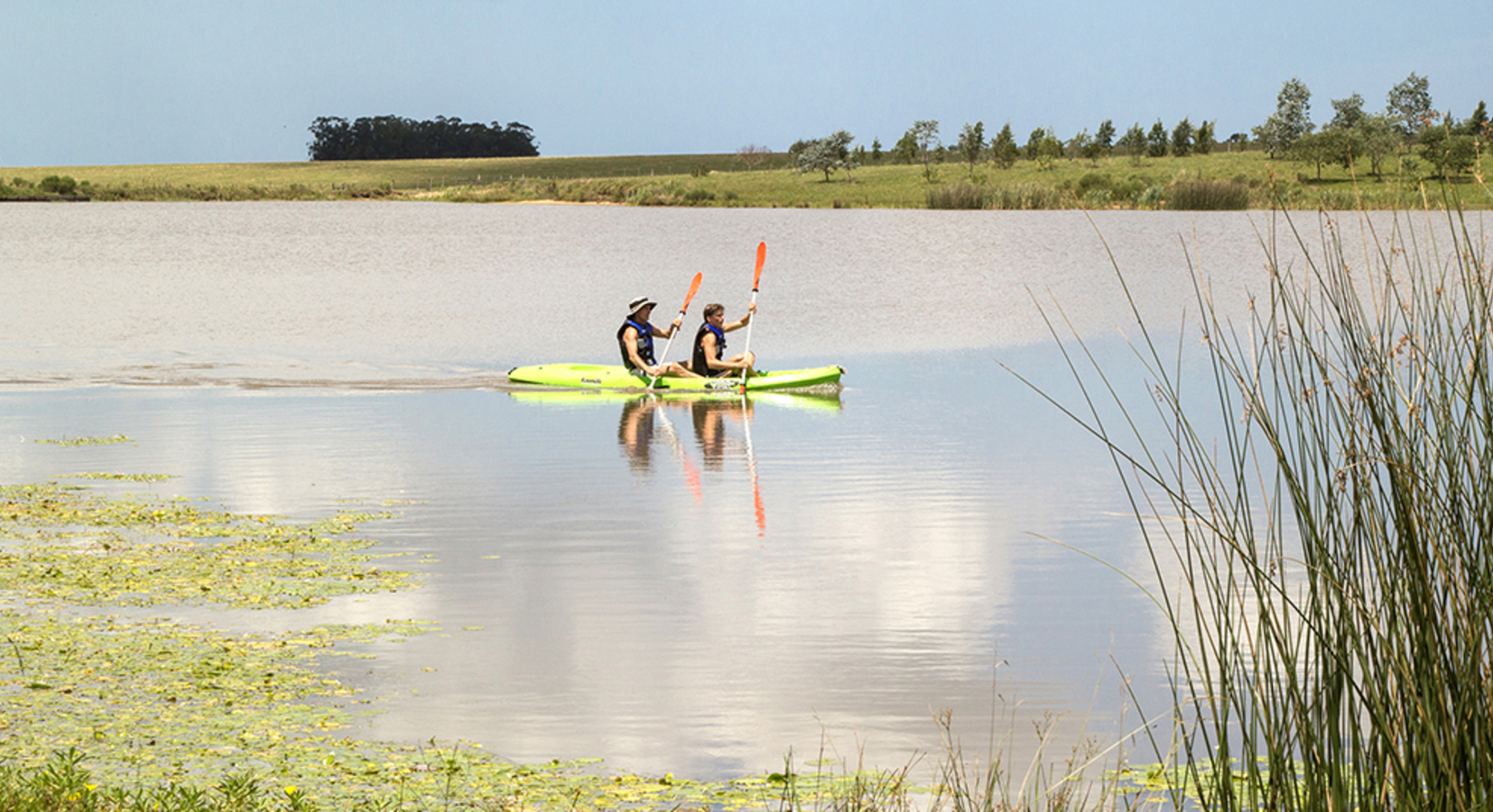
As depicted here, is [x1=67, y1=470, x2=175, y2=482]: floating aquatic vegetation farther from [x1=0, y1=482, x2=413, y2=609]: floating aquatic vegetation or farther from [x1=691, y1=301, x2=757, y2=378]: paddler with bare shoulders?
[x1=691, y1=301, x2=757, y2=378]: paddler with bare shoulders

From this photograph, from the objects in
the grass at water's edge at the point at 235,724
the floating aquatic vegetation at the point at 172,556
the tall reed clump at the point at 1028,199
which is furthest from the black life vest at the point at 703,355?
the tall reed clump at the point at 1028,199

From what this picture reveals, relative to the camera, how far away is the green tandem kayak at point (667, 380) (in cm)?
1917

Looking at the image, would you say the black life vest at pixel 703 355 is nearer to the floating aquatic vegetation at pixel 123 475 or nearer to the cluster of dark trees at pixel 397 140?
the floating aquatic vegetation at pixel 123 475

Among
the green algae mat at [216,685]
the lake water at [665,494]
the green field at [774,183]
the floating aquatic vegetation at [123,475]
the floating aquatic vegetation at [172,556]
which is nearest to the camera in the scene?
the green algae mat at [216,685]

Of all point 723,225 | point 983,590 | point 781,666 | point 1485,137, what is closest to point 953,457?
point 983,590

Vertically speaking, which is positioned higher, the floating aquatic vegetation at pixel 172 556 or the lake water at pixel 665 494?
the floating aquatic vegetation at pixel 172 556

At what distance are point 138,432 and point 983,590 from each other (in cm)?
1012

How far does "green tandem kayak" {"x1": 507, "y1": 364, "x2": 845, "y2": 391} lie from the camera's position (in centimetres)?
1917

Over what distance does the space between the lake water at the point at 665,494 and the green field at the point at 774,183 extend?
30.6 m

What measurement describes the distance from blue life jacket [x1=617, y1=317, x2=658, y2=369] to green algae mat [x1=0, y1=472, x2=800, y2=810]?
9.33m

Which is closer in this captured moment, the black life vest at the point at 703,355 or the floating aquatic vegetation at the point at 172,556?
the floating aquatic vegetation at the point at 172,556

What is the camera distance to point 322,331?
29.0 metres

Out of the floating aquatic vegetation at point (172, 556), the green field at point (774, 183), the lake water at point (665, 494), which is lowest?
the lake water at point (665, 494)

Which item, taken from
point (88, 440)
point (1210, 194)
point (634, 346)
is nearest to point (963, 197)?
point (1210, 194)
